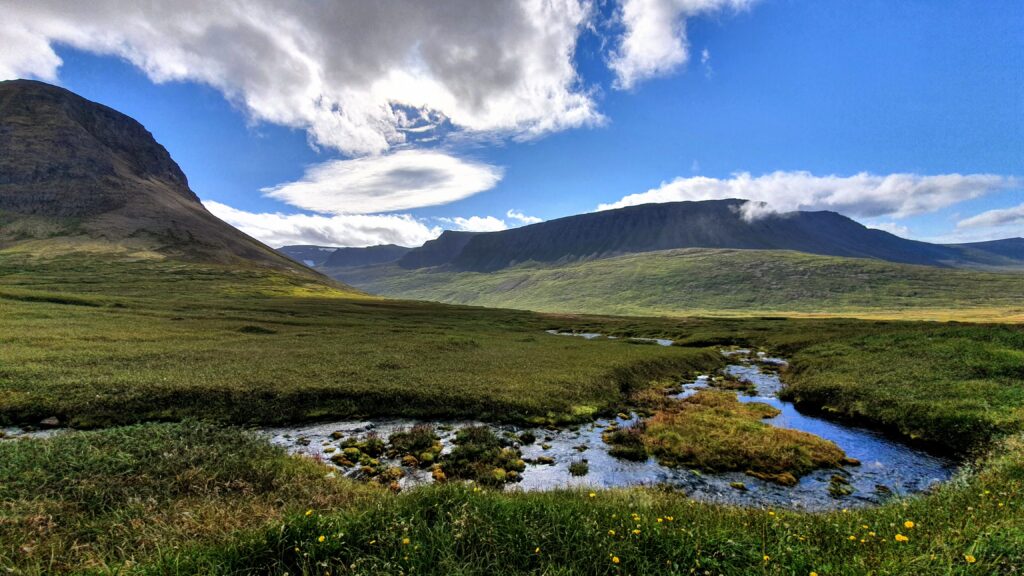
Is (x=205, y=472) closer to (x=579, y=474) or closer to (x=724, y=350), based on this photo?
(x=579, y=474)

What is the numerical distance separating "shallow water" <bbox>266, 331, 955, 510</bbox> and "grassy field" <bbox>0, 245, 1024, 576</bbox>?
198 centimetres

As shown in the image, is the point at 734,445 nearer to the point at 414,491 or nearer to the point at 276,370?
the point at 414,491

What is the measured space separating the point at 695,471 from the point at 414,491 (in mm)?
16179

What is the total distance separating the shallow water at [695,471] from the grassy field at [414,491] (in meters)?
A: 1.98

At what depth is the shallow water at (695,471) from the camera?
60.5 ft

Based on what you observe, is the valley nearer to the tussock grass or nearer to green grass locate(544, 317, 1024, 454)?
the tussock grass

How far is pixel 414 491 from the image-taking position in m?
11.5

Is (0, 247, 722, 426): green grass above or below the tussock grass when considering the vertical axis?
below

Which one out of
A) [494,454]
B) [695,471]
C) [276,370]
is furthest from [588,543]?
[276,370]

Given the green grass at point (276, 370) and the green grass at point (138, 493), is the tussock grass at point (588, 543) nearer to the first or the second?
the green grass at point (138, 493)

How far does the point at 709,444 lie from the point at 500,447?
40.4ft

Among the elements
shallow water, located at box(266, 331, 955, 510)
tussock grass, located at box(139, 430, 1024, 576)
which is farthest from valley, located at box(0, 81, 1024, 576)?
shallow water, located at box(266, 331, 955, 510)

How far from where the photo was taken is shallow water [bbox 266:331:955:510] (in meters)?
18.5

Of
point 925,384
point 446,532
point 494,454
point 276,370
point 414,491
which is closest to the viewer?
point 446,532
